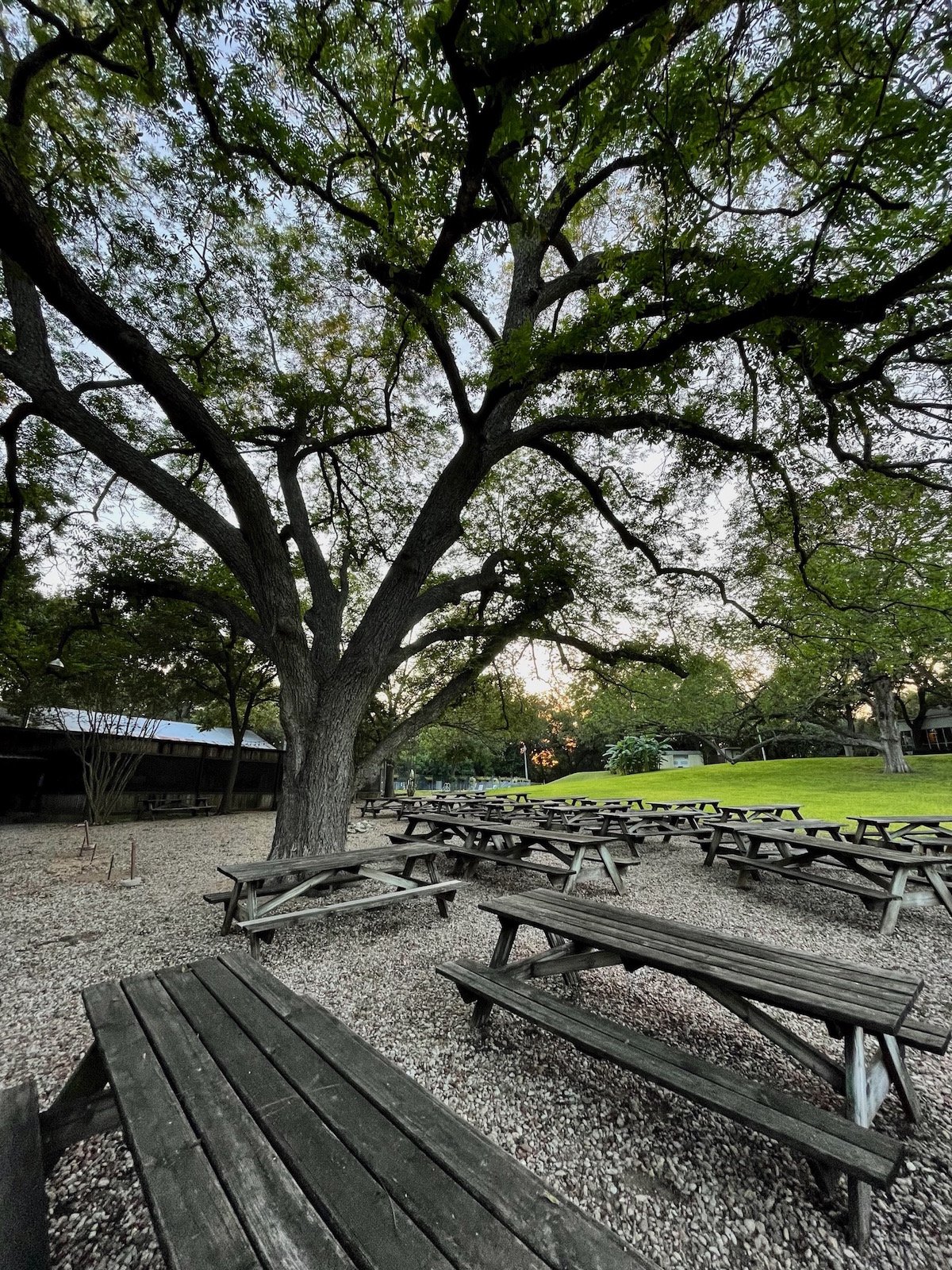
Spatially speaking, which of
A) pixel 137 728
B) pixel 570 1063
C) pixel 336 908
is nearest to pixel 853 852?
pixel 570 1063

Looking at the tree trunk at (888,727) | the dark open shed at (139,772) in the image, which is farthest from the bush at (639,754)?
the dark open shed at (139,772)

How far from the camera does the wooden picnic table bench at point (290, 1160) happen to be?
0.99 meters

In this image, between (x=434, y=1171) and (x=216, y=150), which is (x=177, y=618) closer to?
(x=216, y=150)

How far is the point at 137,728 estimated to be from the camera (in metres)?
13.7

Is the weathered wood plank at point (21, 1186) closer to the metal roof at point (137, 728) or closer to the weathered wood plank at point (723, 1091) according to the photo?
the weathered wood plank at point (723, 1091)

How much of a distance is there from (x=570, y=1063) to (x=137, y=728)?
14.8m

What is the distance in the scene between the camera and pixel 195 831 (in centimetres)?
1140

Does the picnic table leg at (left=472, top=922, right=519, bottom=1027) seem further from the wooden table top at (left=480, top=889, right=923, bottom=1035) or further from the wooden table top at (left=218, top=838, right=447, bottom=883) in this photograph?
the wooden table top at (left=218, top=838, right=447, bottom=883)

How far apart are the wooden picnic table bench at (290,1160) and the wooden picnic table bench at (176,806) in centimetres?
1400

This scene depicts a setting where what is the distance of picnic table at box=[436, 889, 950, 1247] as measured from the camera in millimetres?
1664

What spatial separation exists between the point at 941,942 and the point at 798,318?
5359mm

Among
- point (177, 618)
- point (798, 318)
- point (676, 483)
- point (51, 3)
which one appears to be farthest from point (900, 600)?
point (177, 618)

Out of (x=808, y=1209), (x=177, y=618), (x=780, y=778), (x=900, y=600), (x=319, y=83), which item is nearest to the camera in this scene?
(x=808, y=1209)

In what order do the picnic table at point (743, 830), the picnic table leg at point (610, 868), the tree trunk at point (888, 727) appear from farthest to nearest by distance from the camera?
the tree trunk at point (888, 727) → the picnic table at point (743, 830) → the picnic table leg at point (610, 868)
